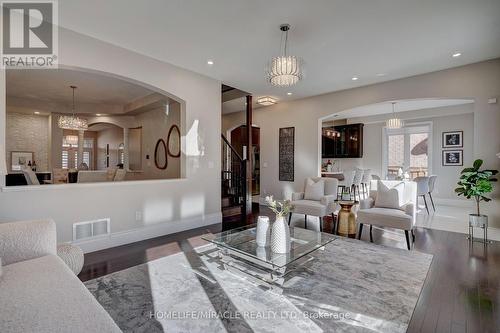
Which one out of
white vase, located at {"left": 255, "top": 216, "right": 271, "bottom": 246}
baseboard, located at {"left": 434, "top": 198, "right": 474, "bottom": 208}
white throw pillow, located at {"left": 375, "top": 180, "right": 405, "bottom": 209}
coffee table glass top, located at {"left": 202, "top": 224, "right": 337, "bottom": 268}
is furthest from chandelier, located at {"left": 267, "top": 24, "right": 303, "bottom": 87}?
baseboard, located at {"left": 434, "top": 198, "right": 474, "bottom": 208}

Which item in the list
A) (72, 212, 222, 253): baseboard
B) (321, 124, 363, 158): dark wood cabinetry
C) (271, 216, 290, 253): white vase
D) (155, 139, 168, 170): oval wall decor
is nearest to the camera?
(271, 216, 290, 253): white vase

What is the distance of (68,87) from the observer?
586cm

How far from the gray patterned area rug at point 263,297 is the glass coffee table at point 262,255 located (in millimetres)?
116

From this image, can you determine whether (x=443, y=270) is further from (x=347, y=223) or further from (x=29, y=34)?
(x=29, y=34)

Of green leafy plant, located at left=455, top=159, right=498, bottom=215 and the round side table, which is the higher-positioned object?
green leafy plant, located at left=455, top=159, right=498, bottom=215

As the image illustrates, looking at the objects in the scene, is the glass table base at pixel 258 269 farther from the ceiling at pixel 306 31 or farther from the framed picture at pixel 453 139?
the framed picture at pixel 453 139

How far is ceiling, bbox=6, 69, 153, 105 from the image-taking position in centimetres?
502

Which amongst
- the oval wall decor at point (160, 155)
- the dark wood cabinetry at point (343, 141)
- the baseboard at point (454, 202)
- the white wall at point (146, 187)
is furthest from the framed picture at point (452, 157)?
the oval wall decor at point (160, 155)

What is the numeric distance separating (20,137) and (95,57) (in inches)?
252

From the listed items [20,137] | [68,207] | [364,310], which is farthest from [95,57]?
[20,137]

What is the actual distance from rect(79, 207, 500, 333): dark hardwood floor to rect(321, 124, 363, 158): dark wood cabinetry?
5003 mm

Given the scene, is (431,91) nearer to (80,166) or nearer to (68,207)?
(68,207)

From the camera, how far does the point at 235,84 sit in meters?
5.52

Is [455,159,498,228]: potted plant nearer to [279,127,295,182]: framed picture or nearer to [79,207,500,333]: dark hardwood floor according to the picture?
[79,207,500,333]: dark hardwood floor
